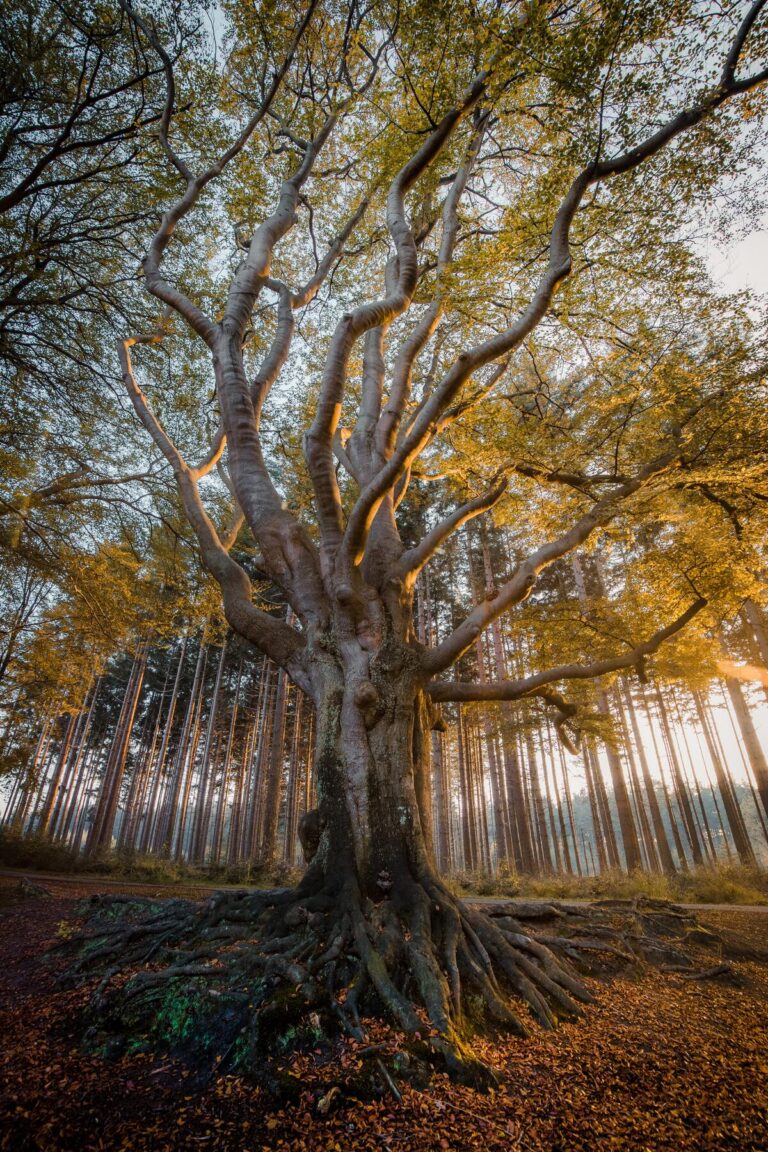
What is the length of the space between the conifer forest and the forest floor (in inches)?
0.8

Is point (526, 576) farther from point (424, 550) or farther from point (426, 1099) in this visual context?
point (426, 1099)

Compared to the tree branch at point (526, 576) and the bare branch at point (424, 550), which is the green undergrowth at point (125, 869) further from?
the bare branch at point (424, 550)

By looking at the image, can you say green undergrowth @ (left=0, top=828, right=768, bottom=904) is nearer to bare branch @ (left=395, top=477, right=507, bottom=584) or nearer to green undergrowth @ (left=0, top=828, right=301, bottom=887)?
green undergrowth @ (left=0, top=828, right=301, bottom=887)

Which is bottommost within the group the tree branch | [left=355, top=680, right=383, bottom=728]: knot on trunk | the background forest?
[left=355, top=680, right=383, bottom=728]: knot on trunk

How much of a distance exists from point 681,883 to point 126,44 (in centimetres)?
1751

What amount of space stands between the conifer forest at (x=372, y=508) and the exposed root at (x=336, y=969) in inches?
1.1

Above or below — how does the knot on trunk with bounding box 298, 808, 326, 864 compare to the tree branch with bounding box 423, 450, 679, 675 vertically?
below

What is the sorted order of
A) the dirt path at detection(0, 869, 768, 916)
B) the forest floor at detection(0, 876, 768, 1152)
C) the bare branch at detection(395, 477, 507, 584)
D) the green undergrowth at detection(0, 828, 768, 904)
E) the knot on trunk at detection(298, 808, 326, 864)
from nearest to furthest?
1. the forest floor at detection(0, 876, 768, 1152)
2. the knot on trunk at detection(298, 808, 326, 864)
3. the bare branch at detection(395, 477, 507, 584)
4. the dirt path at detection(0, 869, 768, 916)
5. the green undergrowth at detection(0, 828, 768, 904)

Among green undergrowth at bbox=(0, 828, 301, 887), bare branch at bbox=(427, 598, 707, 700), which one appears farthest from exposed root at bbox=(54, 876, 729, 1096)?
green undergrowth at bbox=(0, 828, 301, 887)

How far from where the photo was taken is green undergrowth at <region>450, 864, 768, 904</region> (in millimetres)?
8992

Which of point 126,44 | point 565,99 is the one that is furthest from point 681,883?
point 126,44

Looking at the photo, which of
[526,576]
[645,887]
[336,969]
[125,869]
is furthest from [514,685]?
[125,869]

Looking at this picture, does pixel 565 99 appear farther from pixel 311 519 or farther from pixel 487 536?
pixel 487 536

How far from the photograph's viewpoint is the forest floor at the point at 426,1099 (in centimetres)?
186
